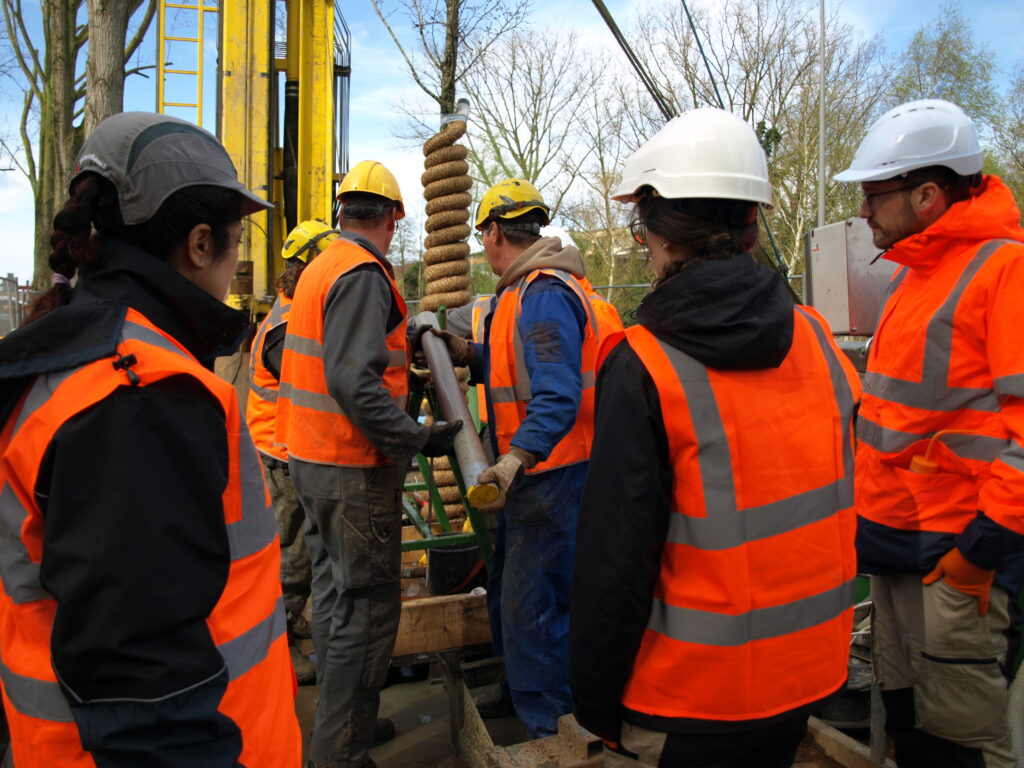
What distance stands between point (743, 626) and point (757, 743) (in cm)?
26

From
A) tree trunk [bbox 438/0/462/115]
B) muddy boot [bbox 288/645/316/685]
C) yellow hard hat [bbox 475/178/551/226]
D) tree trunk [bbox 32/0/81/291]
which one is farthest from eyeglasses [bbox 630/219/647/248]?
tree trunk [bbox 32/0/81/291]

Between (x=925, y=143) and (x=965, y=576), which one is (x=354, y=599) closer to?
(x=965, y=576)

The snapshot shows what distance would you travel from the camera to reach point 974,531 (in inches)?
80.0

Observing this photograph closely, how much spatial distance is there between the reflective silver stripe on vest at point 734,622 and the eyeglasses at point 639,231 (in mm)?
770

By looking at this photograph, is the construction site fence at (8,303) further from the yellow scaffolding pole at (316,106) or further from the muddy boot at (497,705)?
the muddy boot at (497,705)

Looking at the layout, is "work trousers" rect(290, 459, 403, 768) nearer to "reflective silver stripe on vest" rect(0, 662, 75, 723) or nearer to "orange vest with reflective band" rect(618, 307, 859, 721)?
"orange vest with reflective band" rect(618, 307, 859, 721)

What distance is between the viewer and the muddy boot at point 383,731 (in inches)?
141

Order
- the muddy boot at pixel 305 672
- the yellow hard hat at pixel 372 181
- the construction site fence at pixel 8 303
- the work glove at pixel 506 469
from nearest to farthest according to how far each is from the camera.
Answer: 1. the work glove at pixel 506 469
2. the yellow hard hat at pixel 372 181
3. the muddy boot at pixel 305 672
4. the construction site fence at pixel 8 303

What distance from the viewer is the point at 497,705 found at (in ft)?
12.2

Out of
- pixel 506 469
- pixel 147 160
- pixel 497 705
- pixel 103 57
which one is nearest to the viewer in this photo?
pixel 147 160

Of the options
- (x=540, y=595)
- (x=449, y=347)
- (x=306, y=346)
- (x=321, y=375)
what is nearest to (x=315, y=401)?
(x=321, y=375)

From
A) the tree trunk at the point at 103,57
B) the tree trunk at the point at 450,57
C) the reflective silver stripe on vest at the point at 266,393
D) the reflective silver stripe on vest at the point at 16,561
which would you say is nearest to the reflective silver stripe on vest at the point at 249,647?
the reflective silver stripe on vest at the point at 16,561

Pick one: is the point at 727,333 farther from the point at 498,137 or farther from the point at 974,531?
the point at 498,137

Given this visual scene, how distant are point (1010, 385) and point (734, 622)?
1.06 metres
